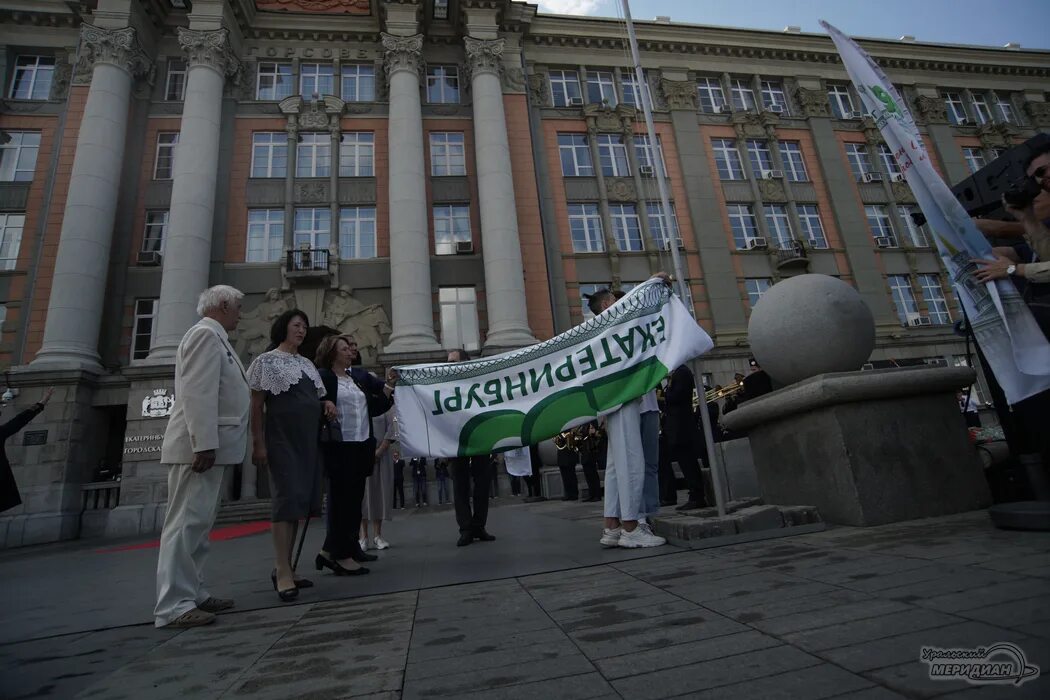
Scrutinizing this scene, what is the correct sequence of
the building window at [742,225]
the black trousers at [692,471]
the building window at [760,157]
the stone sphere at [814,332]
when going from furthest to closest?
the building window at [760,157], the building window at [742,225], the black trousers at [692,471], the stone sphere at [814,332]

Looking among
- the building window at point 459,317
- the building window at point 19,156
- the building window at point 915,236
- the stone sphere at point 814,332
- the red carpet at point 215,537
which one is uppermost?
the building window at point 19,156

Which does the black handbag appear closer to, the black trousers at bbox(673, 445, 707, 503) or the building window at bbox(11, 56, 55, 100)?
the black trousers at bbox(673, 445, 707, 503)

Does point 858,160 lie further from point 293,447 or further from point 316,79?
point 293,447

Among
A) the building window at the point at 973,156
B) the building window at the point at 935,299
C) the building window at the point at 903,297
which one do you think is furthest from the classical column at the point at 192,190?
the building window at the point at 973,156

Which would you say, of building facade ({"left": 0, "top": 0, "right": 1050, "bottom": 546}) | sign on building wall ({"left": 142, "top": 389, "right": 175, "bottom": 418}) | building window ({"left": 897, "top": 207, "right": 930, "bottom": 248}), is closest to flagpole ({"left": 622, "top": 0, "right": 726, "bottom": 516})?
building facade ({"left": 0, "top": 0, "right": 1050, "bottom": 546})

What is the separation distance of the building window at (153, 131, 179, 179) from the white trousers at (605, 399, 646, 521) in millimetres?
24013

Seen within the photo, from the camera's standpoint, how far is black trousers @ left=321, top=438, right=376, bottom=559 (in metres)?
5.03

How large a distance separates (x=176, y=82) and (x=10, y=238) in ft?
30.1

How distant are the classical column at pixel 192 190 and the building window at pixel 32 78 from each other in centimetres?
583

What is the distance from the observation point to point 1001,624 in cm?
188

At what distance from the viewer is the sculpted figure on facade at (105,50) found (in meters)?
20.8

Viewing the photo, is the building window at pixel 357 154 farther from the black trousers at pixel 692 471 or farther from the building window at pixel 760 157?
the black trousers at pixel 692 471

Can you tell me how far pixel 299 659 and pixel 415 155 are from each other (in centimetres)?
2203

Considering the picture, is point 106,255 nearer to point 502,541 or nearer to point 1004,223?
point 502,541
